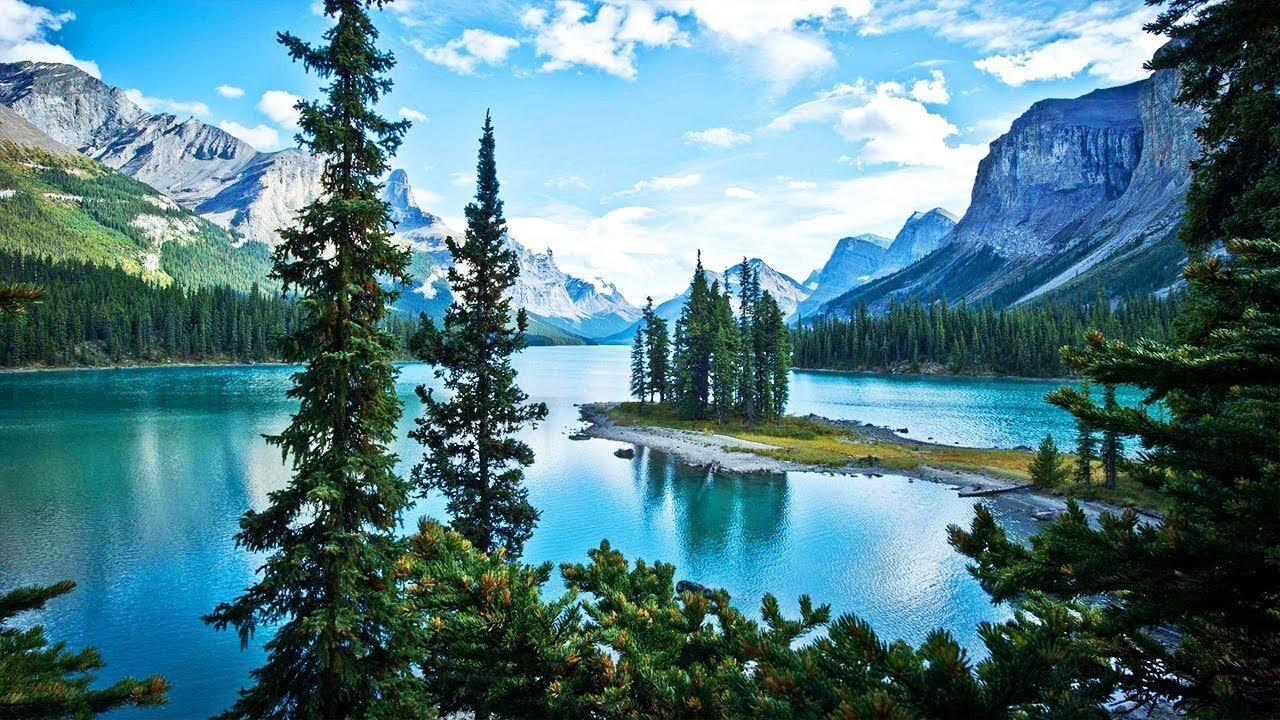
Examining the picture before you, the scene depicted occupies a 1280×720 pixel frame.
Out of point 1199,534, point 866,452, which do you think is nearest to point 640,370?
point 866,452

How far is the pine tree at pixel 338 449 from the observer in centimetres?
1259

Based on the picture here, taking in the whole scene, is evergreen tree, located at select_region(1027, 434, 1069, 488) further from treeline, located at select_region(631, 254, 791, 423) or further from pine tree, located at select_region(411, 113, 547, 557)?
pine tree, located at select_region(411, 113, 547, 557)

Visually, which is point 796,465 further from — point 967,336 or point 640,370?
point 967,336

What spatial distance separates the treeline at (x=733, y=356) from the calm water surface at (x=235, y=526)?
19137mm

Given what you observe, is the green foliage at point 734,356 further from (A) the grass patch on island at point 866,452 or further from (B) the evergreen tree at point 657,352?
(B) the evergreen tree at point 657,352

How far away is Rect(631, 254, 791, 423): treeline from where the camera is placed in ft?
253

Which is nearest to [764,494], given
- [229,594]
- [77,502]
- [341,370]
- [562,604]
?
[229,594]

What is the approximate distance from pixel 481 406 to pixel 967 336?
171377mm

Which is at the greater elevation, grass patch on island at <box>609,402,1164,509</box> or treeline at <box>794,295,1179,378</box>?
treeline at <box>794,295,1179,378</box>

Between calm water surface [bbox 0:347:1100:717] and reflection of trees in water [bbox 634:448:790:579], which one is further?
reflection of trees in water [bbox 634:448:790:579]

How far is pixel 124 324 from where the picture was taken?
5974 inches

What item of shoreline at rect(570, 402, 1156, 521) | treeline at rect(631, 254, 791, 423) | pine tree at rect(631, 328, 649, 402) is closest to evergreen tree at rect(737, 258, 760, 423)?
treeline at rect(631, 254, 791, 423)

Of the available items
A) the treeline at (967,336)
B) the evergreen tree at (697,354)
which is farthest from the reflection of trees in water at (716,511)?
the treeline at (967,336)

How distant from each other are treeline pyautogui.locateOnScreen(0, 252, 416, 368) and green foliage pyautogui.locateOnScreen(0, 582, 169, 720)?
6806 inches
